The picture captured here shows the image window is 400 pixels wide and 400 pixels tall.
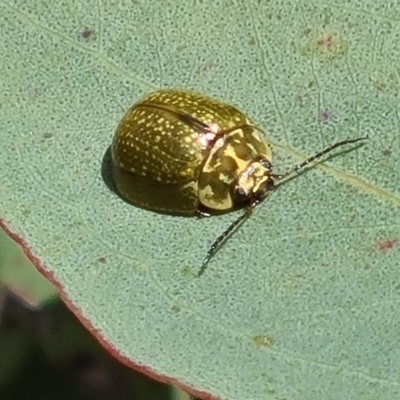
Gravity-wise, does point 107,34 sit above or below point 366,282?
above

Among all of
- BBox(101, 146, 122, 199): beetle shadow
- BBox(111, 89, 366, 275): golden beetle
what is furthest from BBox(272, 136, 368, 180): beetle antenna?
BBox(101, 146, 122, 199): beetle shadow

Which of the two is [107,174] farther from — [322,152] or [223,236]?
[322,152]

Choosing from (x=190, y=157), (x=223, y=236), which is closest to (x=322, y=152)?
(x=223, y=236)

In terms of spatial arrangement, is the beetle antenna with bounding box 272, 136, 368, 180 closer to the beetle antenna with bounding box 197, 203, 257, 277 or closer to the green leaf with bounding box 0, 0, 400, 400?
the green leaf with bounding box 0, 0, 400, 400

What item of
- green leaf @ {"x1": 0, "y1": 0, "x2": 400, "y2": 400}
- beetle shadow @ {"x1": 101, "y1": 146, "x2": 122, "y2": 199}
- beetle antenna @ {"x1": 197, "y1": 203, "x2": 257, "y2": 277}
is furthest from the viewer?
beetle shadow @ {"x1": 101, "y1": 146, "x2": 122, "y2": 199}

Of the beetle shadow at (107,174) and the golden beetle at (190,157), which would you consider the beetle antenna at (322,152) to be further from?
the beetle shadow at (107,174)

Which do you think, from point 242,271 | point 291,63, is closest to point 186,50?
point 291,63

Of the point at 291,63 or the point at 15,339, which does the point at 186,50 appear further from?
the point at 15,339

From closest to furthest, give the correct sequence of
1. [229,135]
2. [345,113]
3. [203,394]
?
[203,394]
[345,113]
[229,135]
